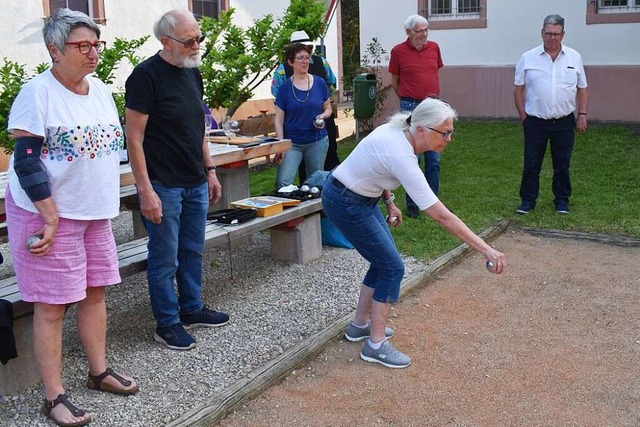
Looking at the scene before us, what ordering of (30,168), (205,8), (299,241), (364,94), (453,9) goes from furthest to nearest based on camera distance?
(453,9)
(205,8)
(364,94)
(299,241)
(30,168)

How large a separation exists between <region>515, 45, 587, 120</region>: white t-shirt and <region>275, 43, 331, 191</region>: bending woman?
214cm

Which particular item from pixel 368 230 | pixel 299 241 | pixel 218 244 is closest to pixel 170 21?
pixel 368 230

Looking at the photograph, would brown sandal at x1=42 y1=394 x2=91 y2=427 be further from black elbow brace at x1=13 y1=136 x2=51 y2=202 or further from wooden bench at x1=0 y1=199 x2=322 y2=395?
black elbow brace at x1=13 y1=136 x2=51 y2=202

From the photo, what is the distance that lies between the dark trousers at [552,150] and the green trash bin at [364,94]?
4581 millimetres

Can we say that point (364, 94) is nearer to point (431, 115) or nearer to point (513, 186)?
point (513, 186)

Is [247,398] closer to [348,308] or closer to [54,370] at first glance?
[54,370]

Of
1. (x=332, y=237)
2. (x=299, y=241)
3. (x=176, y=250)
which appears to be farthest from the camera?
(x=332, y=237)

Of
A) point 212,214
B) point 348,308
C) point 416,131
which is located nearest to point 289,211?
point 212,214

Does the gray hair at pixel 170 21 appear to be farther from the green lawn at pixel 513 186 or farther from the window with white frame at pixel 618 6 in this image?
the window with white frame at pixel 618 6

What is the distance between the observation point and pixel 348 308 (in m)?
5.47

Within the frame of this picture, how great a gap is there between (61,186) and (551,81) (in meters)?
5.38

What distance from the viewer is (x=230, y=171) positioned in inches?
275

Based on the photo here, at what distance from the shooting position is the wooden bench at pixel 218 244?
4.04 meters

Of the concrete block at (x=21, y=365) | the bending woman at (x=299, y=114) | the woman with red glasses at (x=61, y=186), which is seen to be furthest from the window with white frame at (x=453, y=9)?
the concrete block at (x=21, y=365)
